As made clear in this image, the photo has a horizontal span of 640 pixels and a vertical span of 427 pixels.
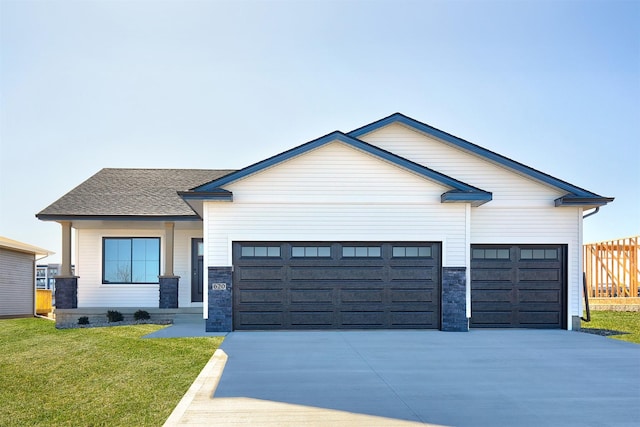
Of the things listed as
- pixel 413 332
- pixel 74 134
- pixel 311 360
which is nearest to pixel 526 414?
pixel 311 360

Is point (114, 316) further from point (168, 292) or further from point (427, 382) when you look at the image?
point (427, 382)

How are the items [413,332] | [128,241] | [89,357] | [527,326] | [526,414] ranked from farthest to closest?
[128,241] < [527,326] < [413,332] < [89,357] < [526,414]

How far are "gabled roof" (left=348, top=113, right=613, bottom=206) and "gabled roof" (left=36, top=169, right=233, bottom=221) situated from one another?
20.4ft

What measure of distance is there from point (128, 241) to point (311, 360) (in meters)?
11.4

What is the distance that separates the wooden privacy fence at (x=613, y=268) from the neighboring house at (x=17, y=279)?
980 inches

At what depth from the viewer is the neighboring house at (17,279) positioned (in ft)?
73.5

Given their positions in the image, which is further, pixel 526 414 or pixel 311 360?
pixel 311 360

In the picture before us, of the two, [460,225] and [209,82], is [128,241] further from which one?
[460,225]

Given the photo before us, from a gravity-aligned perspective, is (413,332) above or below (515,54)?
below

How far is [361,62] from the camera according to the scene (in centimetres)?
1734

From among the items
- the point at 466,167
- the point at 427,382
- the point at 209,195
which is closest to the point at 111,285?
the point at 209,195

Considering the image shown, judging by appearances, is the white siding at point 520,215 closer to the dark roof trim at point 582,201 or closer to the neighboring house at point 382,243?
the neighboring house at point 382,243

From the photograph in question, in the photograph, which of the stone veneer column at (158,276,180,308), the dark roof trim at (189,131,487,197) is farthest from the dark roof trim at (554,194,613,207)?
the stone veneer column at (158,276,180,308)

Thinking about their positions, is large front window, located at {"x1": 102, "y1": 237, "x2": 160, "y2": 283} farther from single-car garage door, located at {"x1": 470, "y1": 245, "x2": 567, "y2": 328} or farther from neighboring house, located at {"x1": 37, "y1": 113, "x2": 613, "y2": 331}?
single-car garage door, located at {"x1": 470, "y1": 245, "x2": 567, "y2": 328}
